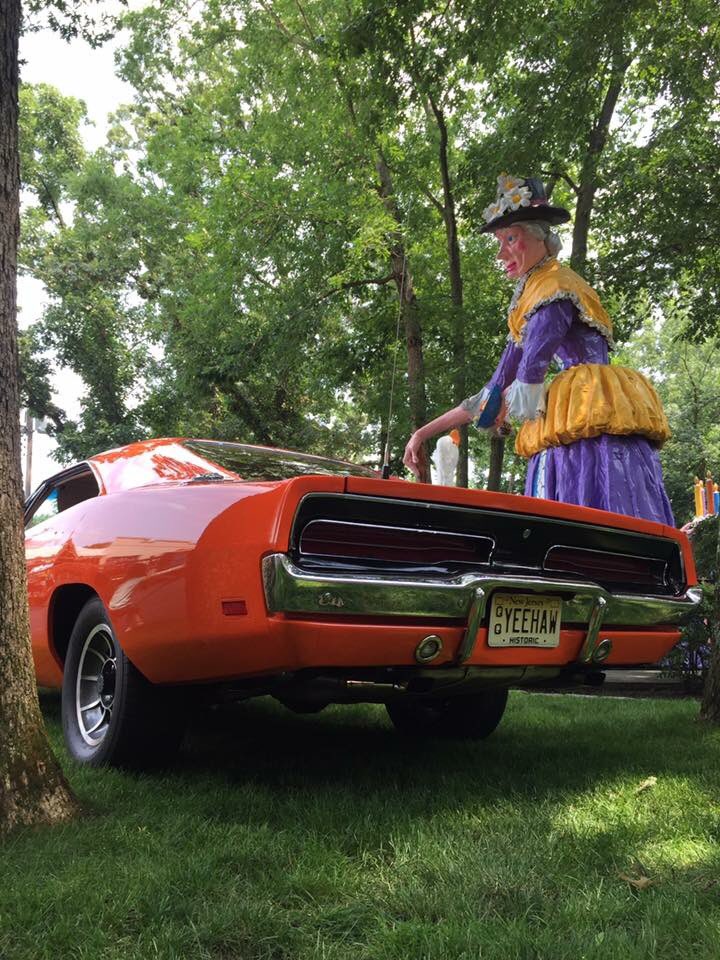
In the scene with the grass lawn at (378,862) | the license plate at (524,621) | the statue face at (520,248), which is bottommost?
the grass lawn at (378,862)

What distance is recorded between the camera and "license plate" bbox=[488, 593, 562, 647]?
267cm

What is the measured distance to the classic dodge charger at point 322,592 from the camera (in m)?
2.39

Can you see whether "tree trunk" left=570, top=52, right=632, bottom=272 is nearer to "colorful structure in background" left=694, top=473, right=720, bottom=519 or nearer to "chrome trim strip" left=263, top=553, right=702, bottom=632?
"colorful structure in background" left=694, top=473, right=720, bottom=519

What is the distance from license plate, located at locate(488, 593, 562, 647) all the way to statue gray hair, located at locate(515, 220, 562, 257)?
2.21m

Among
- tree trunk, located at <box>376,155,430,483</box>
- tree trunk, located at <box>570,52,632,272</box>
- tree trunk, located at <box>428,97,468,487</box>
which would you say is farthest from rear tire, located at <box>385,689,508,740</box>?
tree trunk, located at <box>376,155,430,483</box>

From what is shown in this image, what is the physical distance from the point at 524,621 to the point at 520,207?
8.03 feet

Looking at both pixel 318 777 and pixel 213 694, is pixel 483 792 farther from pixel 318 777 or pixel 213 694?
pixel 213 694

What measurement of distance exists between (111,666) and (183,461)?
0.88 m

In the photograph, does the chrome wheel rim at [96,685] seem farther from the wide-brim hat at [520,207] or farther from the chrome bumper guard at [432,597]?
the wide-brim hat at [520,207]

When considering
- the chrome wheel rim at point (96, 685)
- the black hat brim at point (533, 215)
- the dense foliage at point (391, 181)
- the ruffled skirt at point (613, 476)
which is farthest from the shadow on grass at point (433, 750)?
the dense foliage at point (391, 181)

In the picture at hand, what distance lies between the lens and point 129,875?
1977mm

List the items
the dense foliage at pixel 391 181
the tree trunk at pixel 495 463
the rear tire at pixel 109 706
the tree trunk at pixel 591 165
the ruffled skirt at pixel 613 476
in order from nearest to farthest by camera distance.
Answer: the rear tire at pixel 109 706 < the ruffled skirt at pixel 613 476 < the dense foliage at pixel 391 181 < the tree trunk at pixel 591 165 < the tree trunk at pixel 495 463

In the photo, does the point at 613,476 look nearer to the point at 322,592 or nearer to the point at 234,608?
the point at 322,592

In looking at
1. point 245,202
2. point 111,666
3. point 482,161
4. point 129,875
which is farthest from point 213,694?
point 245,202
